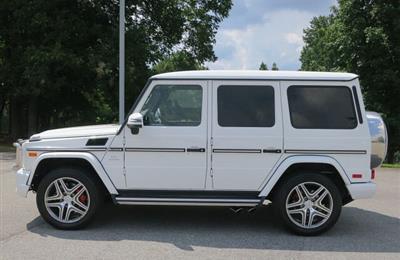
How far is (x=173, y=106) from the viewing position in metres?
6.73

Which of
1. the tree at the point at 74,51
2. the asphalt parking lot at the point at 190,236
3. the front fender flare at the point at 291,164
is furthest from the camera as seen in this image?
the tree at the point at 74,51

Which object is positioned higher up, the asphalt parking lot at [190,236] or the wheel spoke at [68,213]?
the wheel spoke at [68,213]

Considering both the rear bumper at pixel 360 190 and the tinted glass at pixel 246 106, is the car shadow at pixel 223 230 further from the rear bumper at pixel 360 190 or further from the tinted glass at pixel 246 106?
the tinted glass at pixel 246 106

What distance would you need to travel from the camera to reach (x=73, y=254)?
5766mm

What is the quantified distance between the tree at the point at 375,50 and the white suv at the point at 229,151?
61.1ft

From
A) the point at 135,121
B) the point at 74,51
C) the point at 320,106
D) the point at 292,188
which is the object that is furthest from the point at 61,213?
the point at 74,51

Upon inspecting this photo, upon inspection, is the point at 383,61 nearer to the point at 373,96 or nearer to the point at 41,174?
the point at 373,96

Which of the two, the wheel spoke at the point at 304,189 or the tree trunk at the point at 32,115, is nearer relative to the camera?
the wheel spoke at the point at 304,189

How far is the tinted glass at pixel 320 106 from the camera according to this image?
672 centimetres

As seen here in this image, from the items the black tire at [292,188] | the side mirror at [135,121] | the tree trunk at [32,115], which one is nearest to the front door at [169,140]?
the side mirror at [135,121]

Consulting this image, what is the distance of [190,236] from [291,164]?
5.23 feet

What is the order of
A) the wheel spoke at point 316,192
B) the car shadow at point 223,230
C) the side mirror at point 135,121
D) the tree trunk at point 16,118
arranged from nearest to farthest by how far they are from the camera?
the car shadow at point 223,230 < the side mirror at point 135,121 < the wheel spoke at point 316,192 < the tree trunk at point 16,118

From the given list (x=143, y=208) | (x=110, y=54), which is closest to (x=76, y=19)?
(x=110, y=54)

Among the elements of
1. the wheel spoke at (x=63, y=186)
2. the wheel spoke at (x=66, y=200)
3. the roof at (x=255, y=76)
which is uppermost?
the roof at (x=255, y=76)
